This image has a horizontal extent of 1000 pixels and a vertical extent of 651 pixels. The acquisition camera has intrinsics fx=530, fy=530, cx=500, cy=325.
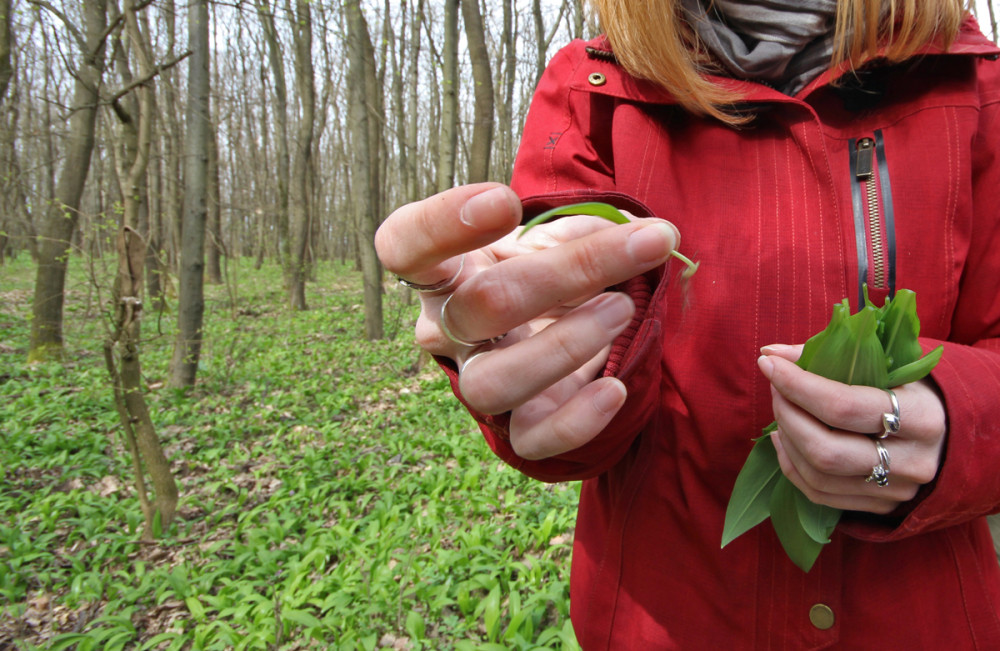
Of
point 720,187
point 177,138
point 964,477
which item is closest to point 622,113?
point 720,187

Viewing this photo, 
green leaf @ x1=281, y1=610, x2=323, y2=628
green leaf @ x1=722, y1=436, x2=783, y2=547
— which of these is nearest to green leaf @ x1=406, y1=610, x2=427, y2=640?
green leaf @ x1=281, y1=610, x2=323, y2=628

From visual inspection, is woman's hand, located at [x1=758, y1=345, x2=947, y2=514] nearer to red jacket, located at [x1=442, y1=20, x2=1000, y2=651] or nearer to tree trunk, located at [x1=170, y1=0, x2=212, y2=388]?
red jacket, located at [x1=442, y1=20, x2=1000, y2=651]

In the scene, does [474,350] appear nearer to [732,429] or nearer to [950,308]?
[732,429]

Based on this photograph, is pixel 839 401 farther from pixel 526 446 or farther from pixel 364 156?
pixel 364 156

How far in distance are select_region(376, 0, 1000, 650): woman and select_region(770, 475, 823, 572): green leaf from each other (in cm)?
7

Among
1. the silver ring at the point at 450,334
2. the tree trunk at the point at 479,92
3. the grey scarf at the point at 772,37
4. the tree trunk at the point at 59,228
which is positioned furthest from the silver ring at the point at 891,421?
the tree trunk at the point at 59,228

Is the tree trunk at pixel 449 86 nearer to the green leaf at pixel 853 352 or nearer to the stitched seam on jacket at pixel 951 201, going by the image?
the stitched seam on jacket at pixel 951 201

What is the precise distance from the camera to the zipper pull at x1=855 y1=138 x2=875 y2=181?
3.07ft

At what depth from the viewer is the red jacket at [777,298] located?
0.89 meters

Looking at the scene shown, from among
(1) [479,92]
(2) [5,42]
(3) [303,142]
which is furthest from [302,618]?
(3) [303,142]

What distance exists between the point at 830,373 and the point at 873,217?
14.3 inches

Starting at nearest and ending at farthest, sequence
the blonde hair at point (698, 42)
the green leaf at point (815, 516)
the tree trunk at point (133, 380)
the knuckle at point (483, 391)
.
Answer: the knuckle at point (483, 391) < the green leaf at point (815, 516) < the blonde hair at point (698, 42) < the tree trunk at point (133, 380)

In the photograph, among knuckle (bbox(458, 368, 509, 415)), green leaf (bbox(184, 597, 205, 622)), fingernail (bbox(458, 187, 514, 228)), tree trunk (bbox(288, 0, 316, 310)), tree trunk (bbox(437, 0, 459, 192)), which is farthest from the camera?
tree trunk (bbox(288, 0, 316, 310))

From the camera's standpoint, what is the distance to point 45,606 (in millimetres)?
2924
